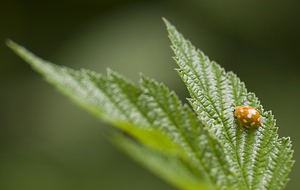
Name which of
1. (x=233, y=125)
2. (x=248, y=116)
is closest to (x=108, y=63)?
(x=233, y=125)

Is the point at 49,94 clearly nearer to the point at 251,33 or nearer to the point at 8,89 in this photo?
the point at 8,89

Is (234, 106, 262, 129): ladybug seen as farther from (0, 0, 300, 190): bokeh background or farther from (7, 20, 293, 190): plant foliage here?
(0, 0, 300, 190): bokeh background

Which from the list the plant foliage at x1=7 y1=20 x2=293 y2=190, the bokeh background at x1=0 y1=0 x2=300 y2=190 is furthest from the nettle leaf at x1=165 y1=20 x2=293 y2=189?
the bokeh background at x1=0 y1=0 x2=300 y2=190

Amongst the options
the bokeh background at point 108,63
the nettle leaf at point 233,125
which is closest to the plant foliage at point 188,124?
the nettle leaf at point 233,125

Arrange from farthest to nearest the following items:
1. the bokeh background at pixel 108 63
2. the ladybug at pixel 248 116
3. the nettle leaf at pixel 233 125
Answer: the bokeh background at pixel 108 63, the ladybug at pixel 248 116, the nettle leaf at pixel 233 125

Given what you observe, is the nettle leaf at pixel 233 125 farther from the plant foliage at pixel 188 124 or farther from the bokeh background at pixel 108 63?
the bokeh background at pixel 108 63

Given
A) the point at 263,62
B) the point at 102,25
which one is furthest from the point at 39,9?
the point at 263,62

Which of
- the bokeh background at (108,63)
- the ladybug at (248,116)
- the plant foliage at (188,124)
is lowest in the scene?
the plant foliage at (188,124)
